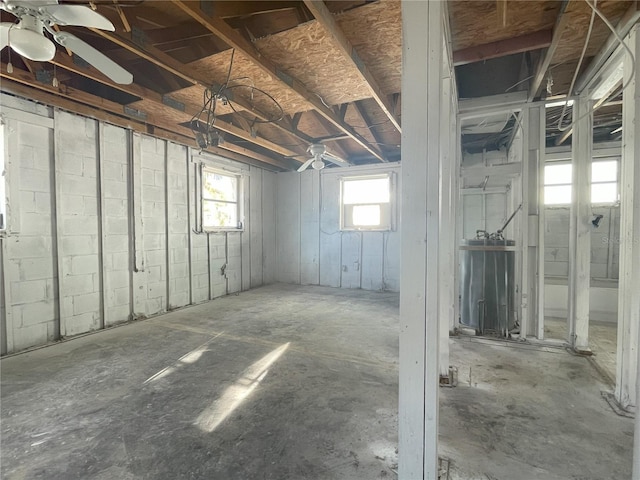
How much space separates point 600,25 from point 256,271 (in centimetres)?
581

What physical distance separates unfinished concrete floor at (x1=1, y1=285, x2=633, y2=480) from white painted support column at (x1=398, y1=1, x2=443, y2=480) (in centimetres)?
43

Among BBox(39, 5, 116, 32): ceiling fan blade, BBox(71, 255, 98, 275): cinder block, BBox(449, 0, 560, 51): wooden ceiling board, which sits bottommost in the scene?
BBox(71, 255, 98, 275): cinder block

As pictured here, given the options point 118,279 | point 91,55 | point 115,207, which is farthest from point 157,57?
point 118,279

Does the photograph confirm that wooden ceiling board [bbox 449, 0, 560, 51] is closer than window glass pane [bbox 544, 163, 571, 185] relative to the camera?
Yes

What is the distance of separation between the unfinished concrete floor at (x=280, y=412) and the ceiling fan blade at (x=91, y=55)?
7.35 ft

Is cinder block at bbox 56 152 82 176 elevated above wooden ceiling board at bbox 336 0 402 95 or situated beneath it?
situated beneath

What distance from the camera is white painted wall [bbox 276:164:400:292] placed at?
5.89 m

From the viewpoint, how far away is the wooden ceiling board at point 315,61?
2.21 m

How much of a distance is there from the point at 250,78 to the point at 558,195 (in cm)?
503

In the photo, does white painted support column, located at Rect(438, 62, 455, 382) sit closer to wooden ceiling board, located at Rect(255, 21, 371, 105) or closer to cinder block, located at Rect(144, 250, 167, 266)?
wooden ceiling board, located at Rect(255, 21, 371, 105)

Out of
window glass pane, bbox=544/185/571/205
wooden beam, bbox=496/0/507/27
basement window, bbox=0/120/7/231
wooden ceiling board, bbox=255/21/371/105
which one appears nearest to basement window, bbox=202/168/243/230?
basement window, bbox=0/120/7/231

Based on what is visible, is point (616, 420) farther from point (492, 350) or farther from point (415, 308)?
point (415, 308)

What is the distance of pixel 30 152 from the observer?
303 cm

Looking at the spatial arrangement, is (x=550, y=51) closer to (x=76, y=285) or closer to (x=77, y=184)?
(x=77, y=184)
